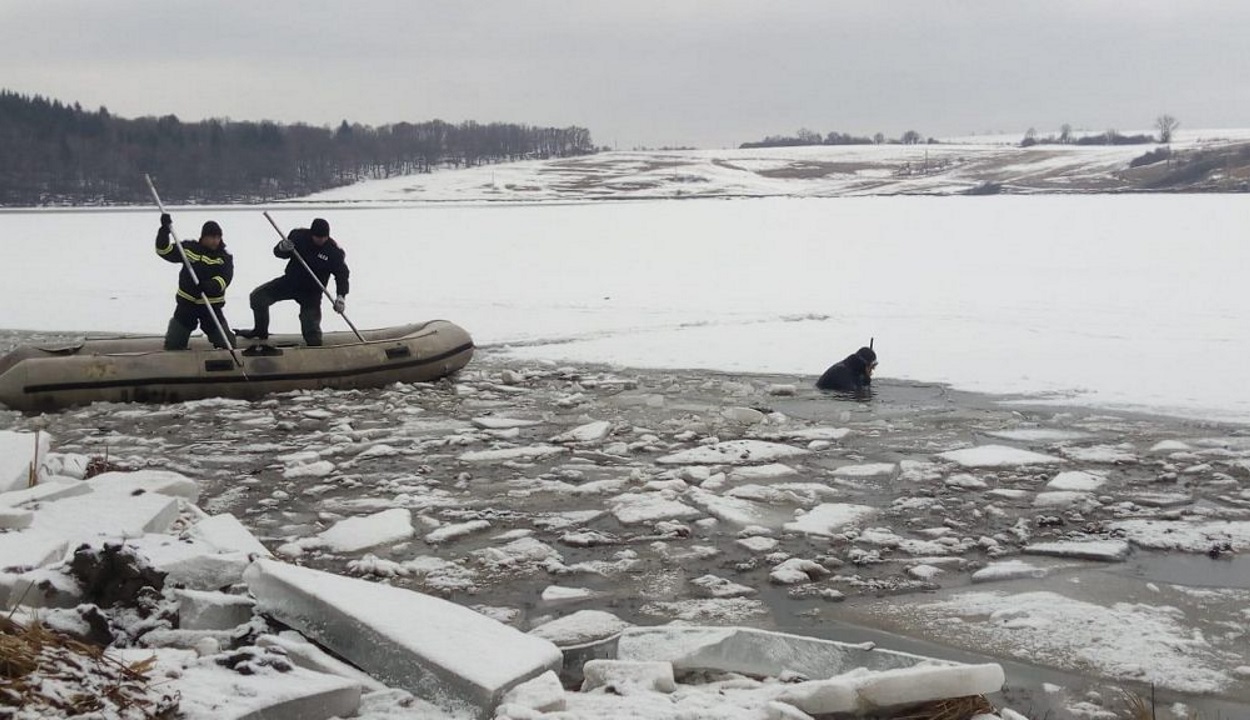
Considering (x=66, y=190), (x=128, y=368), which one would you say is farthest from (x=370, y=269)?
(x=66, y=190)

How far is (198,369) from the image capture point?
8555 millimetres

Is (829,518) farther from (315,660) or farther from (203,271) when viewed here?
(203,271)

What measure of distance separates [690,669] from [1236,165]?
72542 mm

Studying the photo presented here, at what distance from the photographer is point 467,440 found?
7293mm

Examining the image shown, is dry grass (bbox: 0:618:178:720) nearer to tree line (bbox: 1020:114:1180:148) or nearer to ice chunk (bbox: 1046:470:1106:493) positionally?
ice chunk (bbox: 1046:470:1106:493)

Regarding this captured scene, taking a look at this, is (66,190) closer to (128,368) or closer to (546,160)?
(546,160)

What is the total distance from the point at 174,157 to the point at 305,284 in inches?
3125

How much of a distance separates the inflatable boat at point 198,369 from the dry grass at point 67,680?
613cm

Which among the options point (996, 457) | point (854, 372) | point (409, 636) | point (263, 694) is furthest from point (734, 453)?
point (263, 694)

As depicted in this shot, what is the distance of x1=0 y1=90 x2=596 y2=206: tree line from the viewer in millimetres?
72250

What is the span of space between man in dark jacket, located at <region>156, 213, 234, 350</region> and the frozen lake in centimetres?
336

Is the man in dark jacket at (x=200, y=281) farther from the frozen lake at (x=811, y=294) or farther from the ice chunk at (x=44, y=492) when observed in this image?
the ice chunk at (x=44, y=492)

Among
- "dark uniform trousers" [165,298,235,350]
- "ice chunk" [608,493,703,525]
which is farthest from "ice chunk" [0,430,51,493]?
→ "dark uniform trousers" [165,298,235,350]

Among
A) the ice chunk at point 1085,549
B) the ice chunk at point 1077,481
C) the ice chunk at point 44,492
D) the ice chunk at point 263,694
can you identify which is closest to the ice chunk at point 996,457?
the ice chunk at point 1077,481
